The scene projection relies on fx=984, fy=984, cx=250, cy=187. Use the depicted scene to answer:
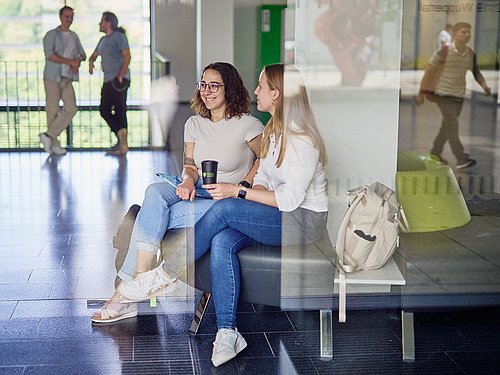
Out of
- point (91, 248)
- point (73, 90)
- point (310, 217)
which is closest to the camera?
point (310, 217)

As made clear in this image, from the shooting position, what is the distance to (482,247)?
10.8ft

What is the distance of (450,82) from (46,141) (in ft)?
13.5

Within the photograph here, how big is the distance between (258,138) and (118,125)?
2.45 metres

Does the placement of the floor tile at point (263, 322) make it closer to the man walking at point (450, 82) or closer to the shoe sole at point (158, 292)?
the shoe sole at point (158, 292)

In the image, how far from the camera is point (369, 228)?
11.0 feet

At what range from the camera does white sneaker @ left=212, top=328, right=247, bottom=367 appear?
11.5 feet

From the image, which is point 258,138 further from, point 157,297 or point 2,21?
point 2,21

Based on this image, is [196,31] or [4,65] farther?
[4,65]

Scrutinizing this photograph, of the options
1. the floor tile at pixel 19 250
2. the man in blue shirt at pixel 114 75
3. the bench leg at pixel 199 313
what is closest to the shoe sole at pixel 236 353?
the bench leg at pixel 199 313

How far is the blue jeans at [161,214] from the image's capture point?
151 inches

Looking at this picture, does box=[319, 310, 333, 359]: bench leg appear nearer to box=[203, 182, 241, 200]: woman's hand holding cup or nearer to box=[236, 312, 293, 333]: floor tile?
box=[236, 312, 293, 333]: floor tile

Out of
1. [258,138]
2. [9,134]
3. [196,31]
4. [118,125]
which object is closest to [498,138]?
[258,138]

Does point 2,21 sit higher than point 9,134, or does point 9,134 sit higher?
point 2,21

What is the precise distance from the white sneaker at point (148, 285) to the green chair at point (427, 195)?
41.3 inches
